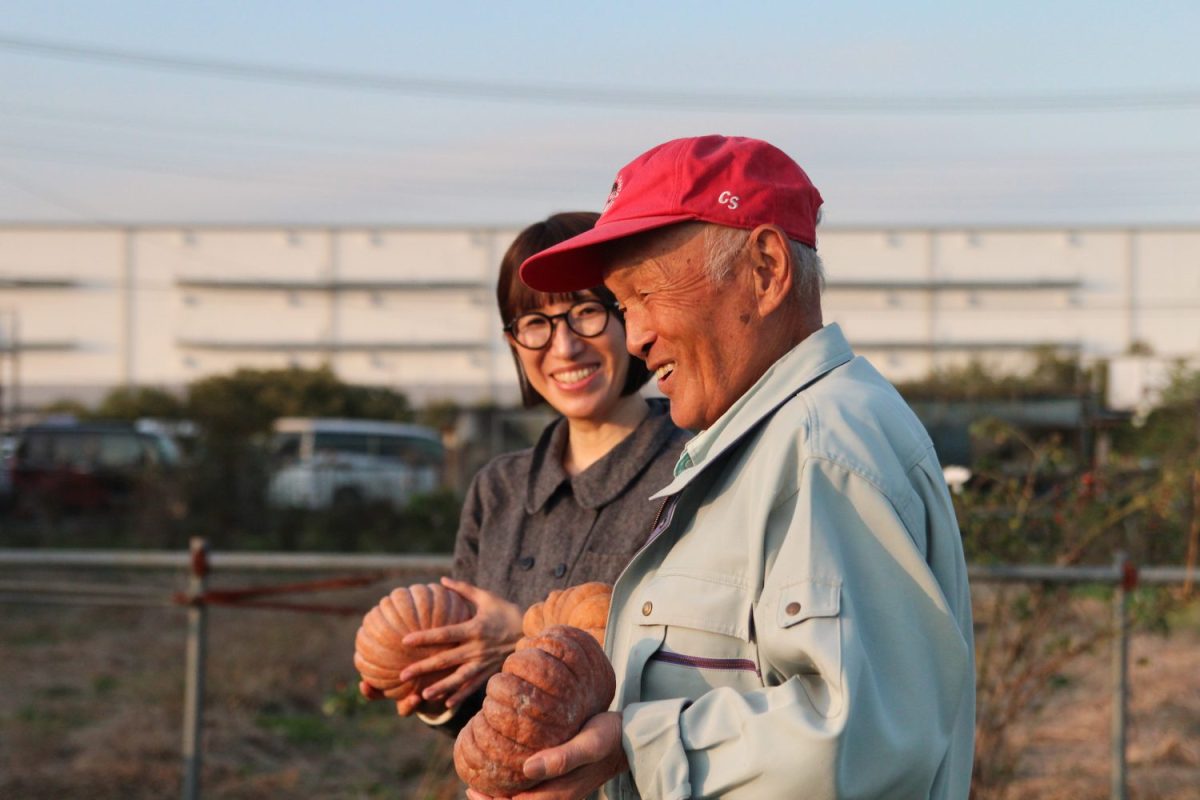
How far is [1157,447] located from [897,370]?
3092 cm

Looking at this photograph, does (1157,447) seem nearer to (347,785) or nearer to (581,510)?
(347,785)

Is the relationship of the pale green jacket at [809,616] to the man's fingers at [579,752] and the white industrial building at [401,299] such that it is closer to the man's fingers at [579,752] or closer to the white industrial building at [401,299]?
the man's fingers at [579,752]

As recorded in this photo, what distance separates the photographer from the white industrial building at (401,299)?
40.9 meters

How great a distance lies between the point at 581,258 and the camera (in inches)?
85.5

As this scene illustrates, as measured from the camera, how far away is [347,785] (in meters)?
6.43

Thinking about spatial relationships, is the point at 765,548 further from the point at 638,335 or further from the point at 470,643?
the point at 470,643

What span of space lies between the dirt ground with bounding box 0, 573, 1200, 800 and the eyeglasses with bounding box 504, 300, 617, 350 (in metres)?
2.86

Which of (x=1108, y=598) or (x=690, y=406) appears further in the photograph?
(x=1108, y=598)

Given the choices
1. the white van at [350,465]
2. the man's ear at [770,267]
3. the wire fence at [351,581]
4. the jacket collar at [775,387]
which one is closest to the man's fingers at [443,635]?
the jacket collar at [775,387]

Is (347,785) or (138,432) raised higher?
(138,432)

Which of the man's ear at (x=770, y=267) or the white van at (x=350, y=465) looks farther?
the white van at (x=350, y=465)

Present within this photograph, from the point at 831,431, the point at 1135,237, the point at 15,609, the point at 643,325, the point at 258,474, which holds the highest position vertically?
A: the point at 1135,237

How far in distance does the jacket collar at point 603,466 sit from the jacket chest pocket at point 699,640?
1.01 metres

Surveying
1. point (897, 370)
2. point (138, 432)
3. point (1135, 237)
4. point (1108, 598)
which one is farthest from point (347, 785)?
point (1135, 237)
